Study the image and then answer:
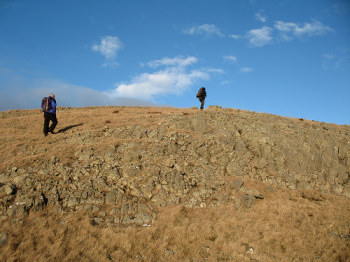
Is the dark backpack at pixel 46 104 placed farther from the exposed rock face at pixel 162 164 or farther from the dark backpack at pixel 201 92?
the dark backpack at pixel 201 92

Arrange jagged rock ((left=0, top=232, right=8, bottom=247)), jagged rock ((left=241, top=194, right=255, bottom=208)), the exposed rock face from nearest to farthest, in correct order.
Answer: jagged rock ((left=0, top=232, right=8, bottom=247)) → the exposed rock face → jagged rock ((left=241, top=194, right=255, bottom=208))

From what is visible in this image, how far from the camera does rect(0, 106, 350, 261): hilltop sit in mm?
10688

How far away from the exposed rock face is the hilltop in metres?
0.08

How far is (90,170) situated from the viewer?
15.1 m

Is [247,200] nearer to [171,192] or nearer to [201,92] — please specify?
[171,192]

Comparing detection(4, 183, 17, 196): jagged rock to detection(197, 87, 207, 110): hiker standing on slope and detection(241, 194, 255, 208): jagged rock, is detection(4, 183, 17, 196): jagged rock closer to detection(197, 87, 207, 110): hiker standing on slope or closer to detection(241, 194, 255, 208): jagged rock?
detection(241, 194, 255, 208): jagged rock

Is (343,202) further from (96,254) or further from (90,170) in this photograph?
(90,170)

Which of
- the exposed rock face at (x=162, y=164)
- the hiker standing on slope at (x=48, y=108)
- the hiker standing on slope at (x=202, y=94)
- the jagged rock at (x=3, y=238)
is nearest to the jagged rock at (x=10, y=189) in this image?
the exposed rock face at (x=162, y=164)

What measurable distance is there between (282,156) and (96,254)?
18.0m

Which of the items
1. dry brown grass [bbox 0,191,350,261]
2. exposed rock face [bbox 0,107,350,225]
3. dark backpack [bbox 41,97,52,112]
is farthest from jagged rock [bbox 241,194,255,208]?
dark backpack [bbox 41,97,52,112]

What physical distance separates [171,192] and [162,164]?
264cm

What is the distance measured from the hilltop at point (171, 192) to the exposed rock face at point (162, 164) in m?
0.08

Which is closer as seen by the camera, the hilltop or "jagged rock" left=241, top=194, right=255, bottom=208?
the hilltop

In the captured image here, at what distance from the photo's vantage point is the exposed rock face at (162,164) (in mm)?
12930
